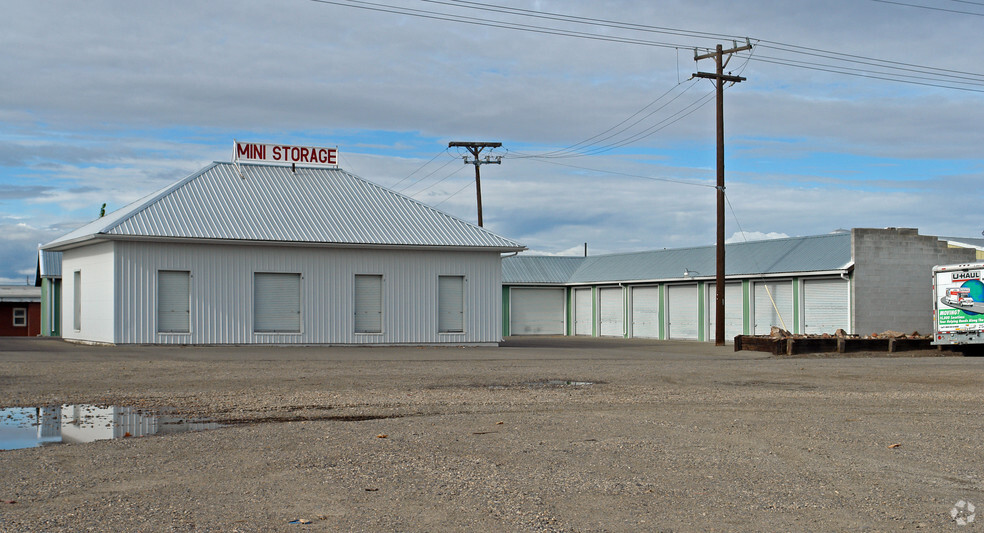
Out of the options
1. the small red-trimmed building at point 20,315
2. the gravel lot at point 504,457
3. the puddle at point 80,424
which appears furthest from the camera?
the small red-trimmed building at point 20,315

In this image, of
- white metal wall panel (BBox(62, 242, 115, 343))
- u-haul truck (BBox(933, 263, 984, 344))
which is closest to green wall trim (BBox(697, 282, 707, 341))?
u-haul truck (BBox(933, 263, 984, 344))

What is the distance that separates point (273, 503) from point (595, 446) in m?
3.69

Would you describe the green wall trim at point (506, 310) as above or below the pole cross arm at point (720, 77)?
below

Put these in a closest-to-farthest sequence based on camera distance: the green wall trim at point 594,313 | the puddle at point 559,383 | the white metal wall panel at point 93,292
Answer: the puddle at point 559,383, the white metal wall panel at point 93,292, the green wall trim at point 594,313

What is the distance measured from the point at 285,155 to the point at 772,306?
1912 cm

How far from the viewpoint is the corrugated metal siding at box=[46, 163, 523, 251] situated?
2808 centimetres

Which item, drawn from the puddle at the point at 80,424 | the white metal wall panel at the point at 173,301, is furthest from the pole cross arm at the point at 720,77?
the puddle at the point at 80,424

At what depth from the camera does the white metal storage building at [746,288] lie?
33.4 m

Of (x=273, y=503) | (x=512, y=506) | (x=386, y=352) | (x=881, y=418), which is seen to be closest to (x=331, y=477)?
(x=273, y=503)

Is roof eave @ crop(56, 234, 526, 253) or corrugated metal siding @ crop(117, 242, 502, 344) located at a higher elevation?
roof eave @ crop(56, 234, 526, 253)

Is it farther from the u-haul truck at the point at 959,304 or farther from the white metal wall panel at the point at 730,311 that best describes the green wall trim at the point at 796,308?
the u-haul truck at the point at 959,304

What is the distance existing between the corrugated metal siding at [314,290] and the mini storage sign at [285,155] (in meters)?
5.77

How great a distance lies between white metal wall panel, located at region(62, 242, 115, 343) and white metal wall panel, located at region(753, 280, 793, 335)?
2239 centimetres

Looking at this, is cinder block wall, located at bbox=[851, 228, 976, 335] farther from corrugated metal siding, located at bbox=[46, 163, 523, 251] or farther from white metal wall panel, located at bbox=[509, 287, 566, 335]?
white metal wall panel, located at bbox=[509, 287, 566, 335]
